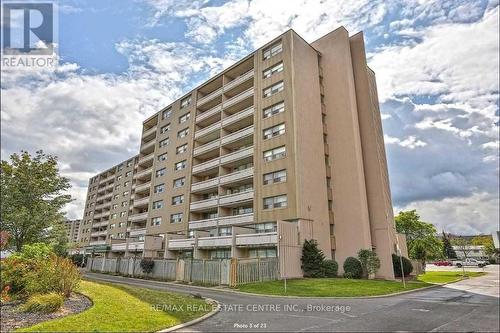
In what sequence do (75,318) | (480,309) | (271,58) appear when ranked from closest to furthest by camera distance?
(75,318) < (480,309) < (271,58)

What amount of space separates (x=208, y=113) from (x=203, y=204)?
45.9 feet

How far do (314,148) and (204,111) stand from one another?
2205 centimetres

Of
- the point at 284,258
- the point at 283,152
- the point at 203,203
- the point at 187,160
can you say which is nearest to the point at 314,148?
the point at 283,152

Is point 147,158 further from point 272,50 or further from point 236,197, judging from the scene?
point 272,50

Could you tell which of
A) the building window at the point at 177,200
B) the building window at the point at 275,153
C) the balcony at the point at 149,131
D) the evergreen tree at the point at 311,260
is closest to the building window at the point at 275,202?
the building window at the point at 275,153

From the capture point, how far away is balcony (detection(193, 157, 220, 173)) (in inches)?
1690

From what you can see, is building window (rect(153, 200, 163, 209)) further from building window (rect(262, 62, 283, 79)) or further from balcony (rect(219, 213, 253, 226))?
building window (rect(262, 62, 283, 79))

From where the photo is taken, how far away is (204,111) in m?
51.3

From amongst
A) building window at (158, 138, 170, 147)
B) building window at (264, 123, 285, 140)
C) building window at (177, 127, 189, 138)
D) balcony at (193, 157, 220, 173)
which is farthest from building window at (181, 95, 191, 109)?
building window at (264, 123, 285, 140)

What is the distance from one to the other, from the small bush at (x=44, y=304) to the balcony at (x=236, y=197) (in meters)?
25.4

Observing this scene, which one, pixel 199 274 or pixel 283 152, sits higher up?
pixel 283 152

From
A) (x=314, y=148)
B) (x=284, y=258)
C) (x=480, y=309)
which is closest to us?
(x=480, y=309)

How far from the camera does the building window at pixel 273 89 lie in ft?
124

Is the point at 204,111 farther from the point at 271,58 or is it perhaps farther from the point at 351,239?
the point at 351,239
